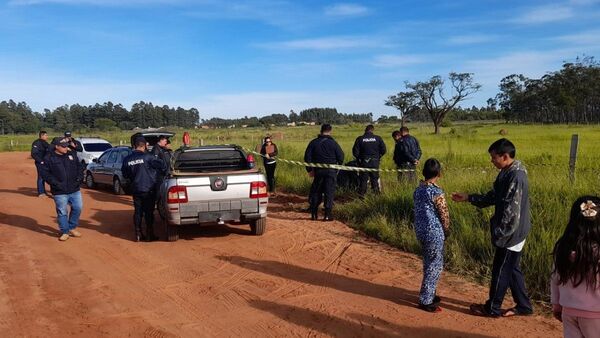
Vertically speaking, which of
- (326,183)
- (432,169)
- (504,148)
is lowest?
(326,183)

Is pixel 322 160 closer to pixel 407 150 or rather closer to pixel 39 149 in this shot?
pixel 407 150

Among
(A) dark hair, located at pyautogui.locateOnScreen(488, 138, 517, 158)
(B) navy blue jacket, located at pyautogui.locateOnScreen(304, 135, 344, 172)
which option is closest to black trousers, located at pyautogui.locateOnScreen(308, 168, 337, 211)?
(B) navy blue jacket, located at pyautogui.locateOnScreen(304, 135, 344, 172)

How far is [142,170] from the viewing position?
847 cm

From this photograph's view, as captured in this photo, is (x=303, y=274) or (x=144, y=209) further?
(x=144, y=209)

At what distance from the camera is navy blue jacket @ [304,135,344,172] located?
1007 cm

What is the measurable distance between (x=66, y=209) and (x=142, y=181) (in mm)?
1486

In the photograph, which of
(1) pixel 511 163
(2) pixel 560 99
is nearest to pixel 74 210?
(1) pixel 511 163

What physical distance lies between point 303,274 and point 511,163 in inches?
120

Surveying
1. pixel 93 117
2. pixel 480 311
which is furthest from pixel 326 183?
pixel 93 117

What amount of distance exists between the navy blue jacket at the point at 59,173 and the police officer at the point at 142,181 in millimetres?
931

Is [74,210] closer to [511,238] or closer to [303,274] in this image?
[303,274]

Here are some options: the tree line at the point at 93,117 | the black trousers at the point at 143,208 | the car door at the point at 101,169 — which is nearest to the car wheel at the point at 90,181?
the car door at the point at 101,169

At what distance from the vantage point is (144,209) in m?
8.65

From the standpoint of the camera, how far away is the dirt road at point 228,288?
482 centimetres
